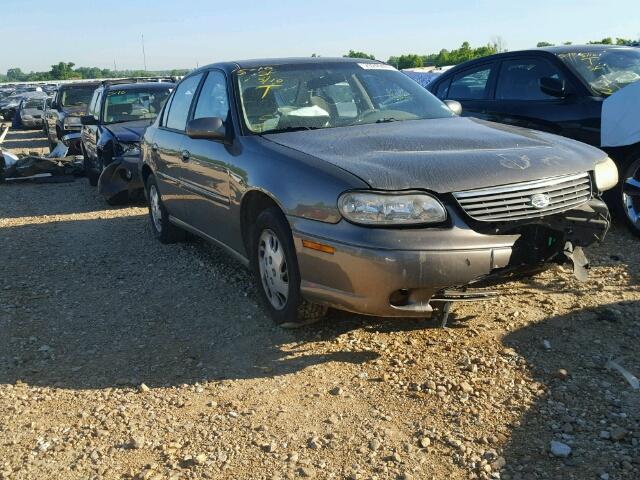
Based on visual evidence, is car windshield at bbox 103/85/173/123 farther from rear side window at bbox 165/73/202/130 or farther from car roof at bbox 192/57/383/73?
car roof at bbox 192/57/383/73

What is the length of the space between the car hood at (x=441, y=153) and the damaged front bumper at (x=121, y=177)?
494 cm

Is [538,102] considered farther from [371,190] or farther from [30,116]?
[30,116]

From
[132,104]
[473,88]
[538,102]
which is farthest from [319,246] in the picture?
[132,104]

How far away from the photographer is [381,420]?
126 inches

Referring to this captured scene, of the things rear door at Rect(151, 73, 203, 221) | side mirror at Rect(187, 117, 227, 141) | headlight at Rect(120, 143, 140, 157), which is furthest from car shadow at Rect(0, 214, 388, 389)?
headlight at Rect(120, 143, 140, 157)

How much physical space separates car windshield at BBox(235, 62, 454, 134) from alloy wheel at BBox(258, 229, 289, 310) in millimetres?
804

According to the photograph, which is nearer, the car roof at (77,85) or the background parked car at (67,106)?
the background parked car at (67,106)

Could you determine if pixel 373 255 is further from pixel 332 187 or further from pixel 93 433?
pixel 93 433

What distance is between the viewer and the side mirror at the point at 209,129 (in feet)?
15.2

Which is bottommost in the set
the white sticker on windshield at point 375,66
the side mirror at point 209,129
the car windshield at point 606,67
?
the side mirror at point 209,129

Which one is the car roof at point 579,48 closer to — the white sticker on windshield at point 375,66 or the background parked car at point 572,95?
the background parked car at point 572,95

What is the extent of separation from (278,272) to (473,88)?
434 centimetres

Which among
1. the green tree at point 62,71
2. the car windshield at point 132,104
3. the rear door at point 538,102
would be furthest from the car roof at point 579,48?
the green tree at point 62,71

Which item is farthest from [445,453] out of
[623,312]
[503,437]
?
[623,312]
